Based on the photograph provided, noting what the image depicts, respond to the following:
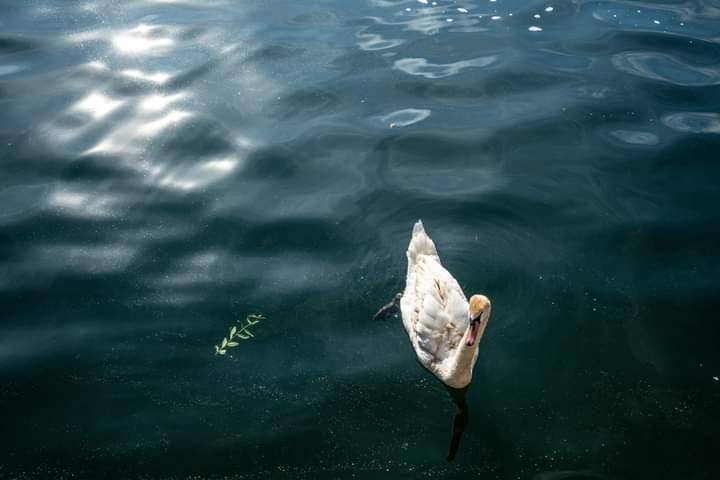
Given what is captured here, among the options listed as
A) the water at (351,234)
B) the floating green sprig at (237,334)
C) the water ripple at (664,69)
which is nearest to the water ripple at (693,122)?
the water at (351,234)

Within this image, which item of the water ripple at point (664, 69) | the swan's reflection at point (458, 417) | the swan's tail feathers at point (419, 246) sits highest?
the water ripple at point (664, 69)

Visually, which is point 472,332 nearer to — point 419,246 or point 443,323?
point 443,323

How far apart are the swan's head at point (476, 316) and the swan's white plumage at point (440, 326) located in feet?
0.40

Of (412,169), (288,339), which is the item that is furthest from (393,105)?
(288,339)

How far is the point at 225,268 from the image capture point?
713 centimetres

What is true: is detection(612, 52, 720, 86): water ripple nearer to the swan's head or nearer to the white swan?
the white swan

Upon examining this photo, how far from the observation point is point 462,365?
5.62 metres

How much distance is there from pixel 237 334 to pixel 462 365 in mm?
2226

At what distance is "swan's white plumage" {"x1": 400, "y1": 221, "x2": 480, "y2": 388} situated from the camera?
18.8 feet

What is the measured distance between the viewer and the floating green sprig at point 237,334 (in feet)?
20.5

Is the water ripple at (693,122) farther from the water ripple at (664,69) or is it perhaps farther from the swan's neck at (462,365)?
the swan's neck at (462,365)

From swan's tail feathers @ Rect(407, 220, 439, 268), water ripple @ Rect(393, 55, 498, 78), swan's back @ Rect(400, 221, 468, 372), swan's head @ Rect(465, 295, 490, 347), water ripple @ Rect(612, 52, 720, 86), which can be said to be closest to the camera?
swan's head @ Rect(465, 295, 490, 347)

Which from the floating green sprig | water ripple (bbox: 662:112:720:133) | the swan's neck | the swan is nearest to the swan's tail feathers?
the swan

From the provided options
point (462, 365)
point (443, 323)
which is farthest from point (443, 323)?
point (462, 365)
